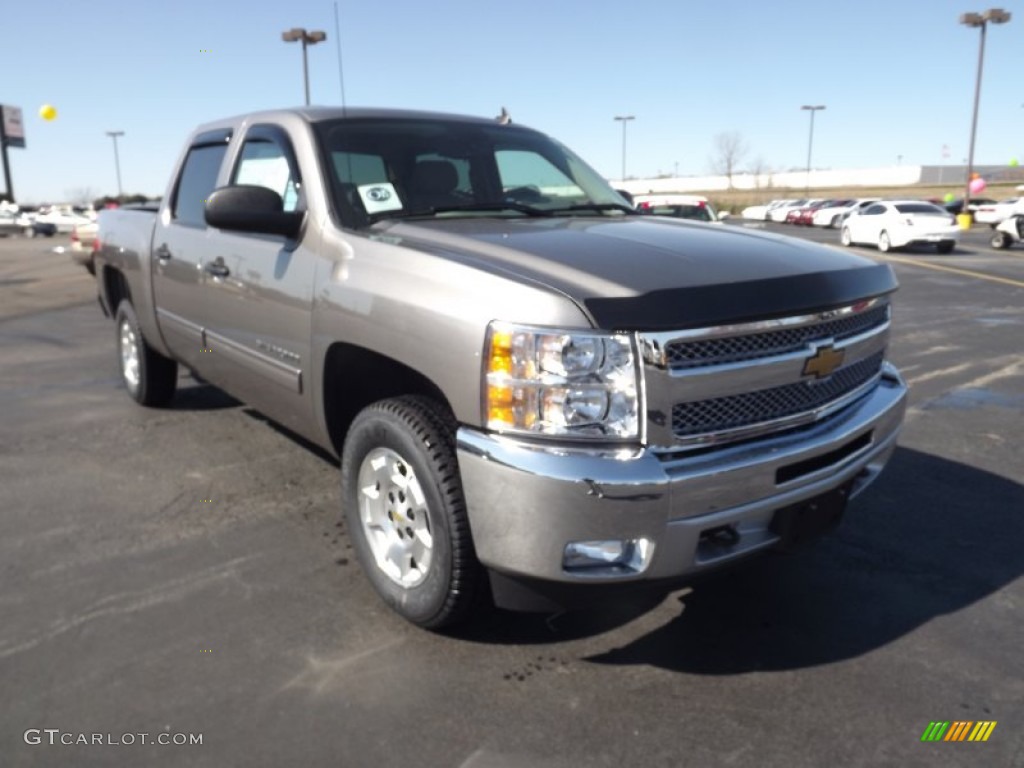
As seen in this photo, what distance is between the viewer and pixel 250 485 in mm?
4508

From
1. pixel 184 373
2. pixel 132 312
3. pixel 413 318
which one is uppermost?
pixel 413 318

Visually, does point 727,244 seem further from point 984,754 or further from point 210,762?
point 210,762

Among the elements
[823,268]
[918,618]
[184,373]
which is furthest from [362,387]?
[184,373]

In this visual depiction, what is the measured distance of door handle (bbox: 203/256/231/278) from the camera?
160 inches

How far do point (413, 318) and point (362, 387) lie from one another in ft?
2.57

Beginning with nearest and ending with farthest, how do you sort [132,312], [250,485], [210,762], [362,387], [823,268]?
[210,762]
[823,268]
[362,387]
[250,485]
[132,312]

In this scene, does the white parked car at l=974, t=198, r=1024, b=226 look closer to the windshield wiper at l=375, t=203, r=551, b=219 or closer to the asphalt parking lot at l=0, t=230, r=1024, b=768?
the asphalt parking lot at l=0, t=230, r=1024, b=768

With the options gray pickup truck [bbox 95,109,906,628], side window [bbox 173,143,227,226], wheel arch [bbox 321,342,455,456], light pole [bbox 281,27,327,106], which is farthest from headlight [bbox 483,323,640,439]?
light pole [bbox 281,27,327,106]

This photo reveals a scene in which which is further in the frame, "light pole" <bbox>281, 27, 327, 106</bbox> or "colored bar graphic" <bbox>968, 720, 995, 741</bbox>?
"light pole" <bbox>281, 27, 327, 106</bbox>

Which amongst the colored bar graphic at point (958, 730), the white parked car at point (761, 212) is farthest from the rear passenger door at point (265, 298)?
→ the white parked car at point (761, 212)

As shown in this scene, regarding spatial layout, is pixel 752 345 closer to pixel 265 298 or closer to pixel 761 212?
pixel 265 298

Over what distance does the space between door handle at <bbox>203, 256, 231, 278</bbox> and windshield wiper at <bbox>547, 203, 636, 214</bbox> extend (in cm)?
162
